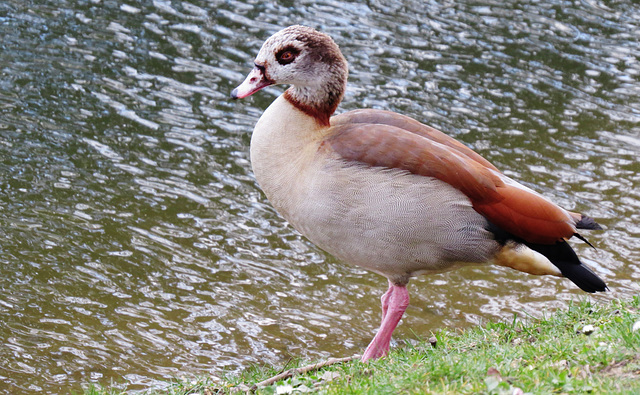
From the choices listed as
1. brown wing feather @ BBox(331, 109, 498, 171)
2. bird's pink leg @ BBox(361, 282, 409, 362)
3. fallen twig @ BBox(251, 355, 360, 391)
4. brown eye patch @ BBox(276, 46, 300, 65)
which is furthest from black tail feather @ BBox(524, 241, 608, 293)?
brown eye patch @ BBox(276, 46, 300, 65)

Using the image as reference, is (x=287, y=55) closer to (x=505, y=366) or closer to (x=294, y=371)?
(x=294, y=371)

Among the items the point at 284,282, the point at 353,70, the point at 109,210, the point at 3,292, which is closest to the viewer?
the point at 3,292

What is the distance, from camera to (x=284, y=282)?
781 cm

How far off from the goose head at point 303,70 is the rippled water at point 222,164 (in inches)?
82.6

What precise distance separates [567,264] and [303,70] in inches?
83.6

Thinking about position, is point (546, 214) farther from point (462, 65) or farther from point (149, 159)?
point (462, 65)

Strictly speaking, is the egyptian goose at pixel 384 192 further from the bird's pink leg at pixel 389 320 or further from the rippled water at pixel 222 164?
the rippled water at pixel 222 164

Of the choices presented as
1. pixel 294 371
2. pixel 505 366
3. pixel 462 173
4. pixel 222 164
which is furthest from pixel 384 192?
pixel 222 164

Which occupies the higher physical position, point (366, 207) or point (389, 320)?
point (366, 207)

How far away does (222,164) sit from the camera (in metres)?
9.52

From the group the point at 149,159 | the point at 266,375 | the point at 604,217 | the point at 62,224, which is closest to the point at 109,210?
the point at 62,224

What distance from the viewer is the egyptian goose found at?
5.32m

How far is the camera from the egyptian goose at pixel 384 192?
209 inches

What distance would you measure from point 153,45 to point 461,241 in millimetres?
7717
